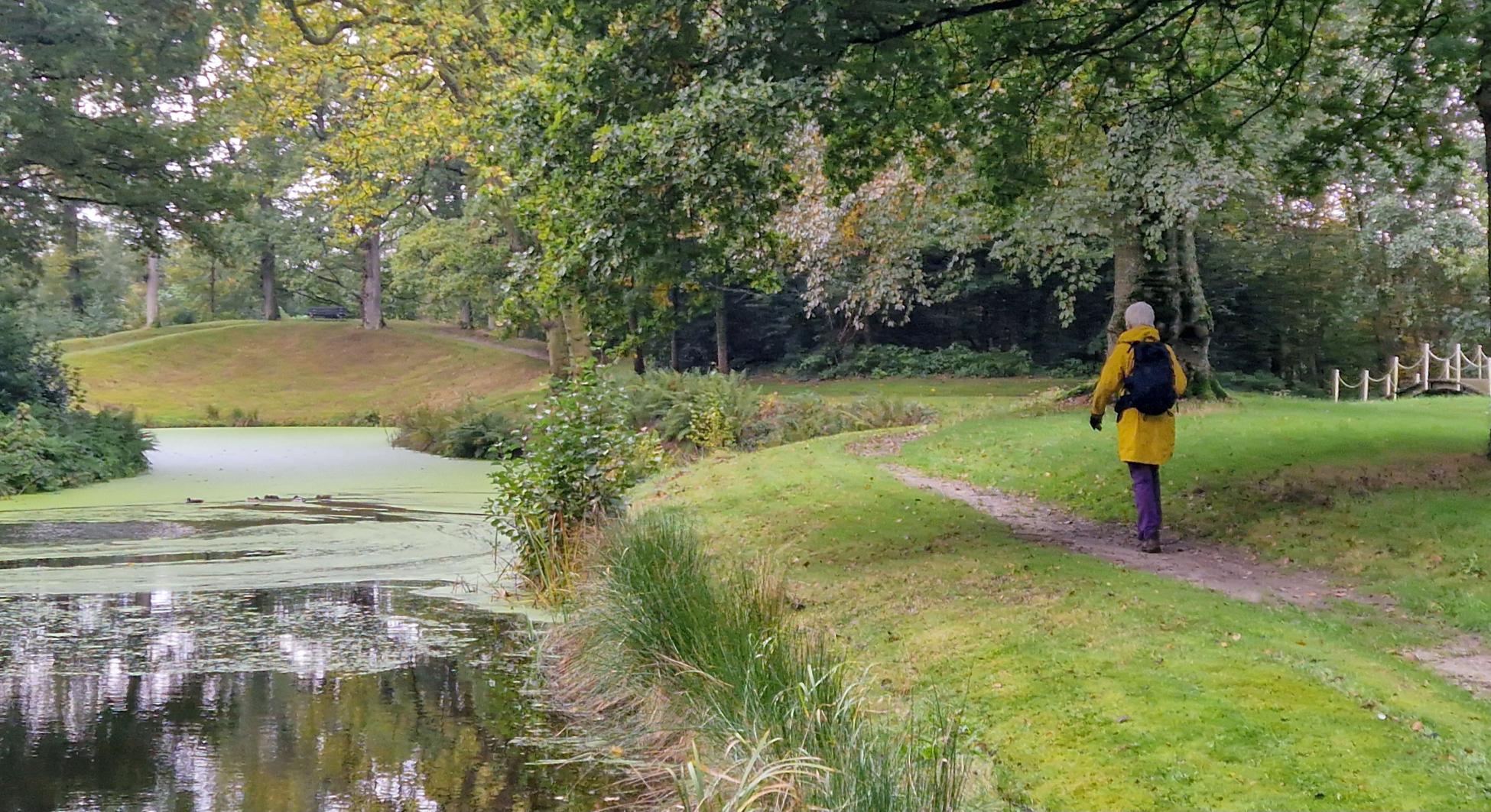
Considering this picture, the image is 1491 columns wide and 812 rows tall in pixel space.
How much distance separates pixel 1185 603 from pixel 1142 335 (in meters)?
2.61

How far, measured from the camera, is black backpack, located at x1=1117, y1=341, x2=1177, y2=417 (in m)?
9.32

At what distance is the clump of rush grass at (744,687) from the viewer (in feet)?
13.5

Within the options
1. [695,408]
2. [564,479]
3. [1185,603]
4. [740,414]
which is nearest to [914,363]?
[740,414]

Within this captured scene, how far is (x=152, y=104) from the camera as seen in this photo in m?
23.1

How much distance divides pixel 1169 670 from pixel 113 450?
21.4 metres

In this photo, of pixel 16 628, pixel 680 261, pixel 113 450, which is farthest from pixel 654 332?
pixel 113 450

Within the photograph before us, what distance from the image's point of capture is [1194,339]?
1833cm

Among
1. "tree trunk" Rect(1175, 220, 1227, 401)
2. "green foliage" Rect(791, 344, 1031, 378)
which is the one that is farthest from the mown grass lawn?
"green foliage" Rect(791, 344, 1031, 378)

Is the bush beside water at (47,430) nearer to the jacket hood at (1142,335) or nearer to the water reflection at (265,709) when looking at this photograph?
the water reflection at (265,709)

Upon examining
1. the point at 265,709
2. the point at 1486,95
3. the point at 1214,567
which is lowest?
the point at 265,709

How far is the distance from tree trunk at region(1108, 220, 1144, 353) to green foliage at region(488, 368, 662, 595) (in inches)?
371

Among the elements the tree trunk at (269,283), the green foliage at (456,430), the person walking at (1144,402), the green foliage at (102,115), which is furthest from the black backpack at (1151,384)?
the tree trunk at (269,283)

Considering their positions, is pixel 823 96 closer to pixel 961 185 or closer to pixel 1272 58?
pixel 1272 58

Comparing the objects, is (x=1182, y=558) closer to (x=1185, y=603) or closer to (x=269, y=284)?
(x=1185, y=603)
